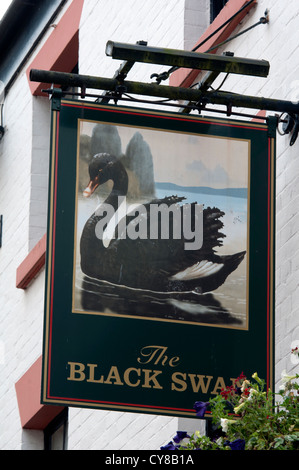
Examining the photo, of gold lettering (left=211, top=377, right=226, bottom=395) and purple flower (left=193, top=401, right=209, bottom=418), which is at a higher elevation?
gold lettering (left=211, top=377, right=226, bottom=395)

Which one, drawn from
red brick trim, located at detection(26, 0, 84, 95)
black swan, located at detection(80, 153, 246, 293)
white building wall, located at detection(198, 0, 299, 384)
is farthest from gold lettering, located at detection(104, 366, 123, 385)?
red brick trim, located at detection(26, 0, 84, 95)

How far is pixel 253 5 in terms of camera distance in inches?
372

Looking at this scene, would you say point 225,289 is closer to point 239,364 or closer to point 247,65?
point 239,364

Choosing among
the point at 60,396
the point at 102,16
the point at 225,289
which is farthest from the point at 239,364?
the point at 102,16

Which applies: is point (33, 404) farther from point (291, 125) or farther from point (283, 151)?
point (291, 125)

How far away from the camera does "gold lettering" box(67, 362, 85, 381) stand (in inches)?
297

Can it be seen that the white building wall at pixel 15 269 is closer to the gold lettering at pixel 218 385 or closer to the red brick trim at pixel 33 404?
the red brick trim at pixel 33 404

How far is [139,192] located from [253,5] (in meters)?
2.17

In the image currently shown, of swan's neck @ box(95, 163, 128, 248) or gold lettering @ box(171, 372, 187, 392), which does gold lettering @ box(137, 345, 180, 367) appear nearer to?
gold lettering @ box(171, 372, 187, 392)

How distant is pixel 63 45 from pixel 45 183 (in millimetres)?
1449

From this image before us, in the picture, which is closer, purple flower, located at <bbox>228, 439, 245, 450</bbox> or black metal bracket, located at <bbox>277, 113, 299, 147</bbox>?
purple flower, located at <bbox>228, 439, 245, 450</bbox>

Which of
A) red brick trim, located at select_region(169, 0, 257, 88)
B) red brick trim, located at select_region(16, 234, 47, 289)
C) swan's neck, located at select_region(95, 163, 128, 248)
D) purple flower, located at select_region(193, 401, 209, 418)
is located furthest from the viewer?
red brick trim, located at select_region(16, 234, 47, 289)

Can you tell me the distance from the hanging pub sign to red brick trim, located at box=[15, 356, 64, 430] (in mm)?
4152
